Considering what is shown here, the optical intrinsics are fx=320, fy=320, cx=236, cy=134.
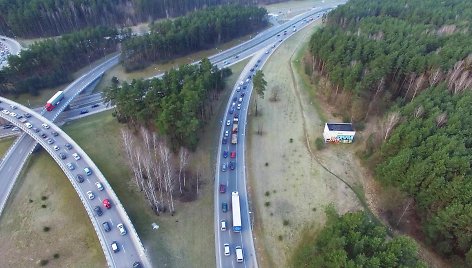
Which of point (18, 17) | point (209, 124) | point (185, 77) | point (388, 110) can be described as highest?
point (18, 17)

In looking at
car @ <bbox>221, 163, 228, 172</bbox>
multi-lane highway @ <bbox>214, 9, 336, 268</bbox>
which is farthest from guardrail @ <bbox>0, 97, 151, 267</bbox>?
car @ <bbox>221, 163, 228, 172</bbox>

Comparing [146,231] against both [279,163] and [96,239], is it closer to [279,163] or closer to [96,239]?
[96,239]

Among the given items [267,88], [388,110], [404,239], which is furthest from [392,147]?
[267,88]

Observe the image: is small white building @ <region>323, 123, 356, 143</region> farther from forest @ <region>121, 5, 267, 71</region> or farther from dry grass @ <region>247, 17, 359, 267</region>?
forest @ <region>121, 5, 267, 71</region>

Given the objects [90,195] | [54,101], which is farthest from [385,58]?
[54,101]

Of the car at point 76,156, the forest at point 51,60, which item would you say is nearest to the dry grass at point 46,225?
the car at point 76,156
